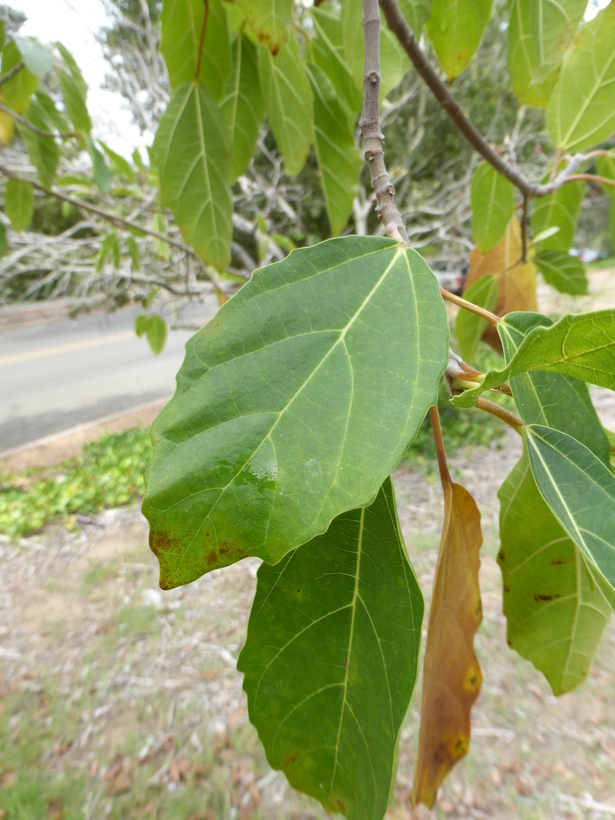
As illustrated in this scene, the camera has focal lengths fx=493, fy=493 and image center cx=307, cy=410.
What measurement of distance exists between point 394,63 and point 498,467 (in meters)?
2.37

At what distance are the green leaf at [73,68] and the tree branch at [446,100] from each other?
0.65 meters

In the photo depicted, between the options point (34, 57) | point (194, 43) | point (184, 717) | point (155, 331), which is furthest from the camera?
point (184, 717)

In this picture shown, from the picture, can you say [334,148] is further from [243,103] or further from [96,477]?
[96,477]

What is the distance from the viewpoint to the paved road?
4078 millimetres

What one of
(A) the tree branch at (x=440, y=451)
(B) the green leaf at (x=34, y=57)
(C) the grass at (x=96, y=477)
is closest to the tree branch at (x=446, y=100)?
(A) the tree branch at (x=440, y=451)

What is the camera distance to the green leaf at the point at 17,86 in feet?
2.49

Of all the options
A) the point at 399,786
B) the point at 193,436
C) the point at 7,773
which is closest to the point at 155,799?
the point at 7,773

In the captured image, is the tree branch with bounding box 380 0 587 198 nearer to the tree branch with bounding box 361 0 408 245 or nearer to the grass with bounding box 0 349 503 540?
the tree branch with bounding box 361 0 408 245

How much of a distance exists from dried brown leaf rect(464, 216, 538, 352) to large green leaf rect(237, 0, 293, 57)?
481mm

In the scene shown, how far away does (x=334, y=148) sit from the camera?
0.64 meters

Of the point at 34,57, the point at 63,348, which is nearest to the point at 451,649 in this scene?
the point at 34,57

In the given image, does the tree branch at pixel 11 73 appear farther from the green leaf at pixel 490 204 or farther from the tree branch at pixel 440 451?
the tree branch at pixel 440 451

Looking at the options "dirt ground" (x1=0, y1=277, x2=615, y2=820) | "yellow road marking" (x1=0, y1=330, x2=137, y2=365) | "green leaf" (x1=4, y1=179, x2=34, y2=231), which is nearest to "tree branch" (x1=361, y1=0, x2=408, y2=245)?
"green leaf" (x1=4, y1=179, x2=34, y2=231)

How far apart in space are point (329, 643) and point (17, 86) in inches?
36.9
